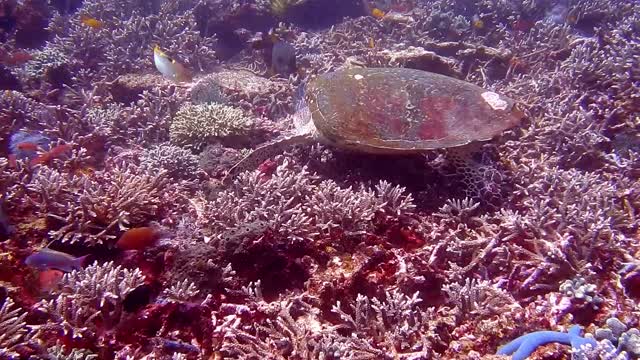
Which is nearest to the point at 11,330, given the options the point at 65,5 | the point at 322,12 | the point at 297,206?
the point at 297,206

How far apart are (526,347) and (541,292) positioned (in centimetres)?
89

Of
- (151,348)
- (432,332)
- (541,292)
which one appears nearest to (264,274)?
(151,348)

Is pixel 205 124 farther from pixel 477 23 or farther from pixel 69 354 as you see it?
pixel 477 23

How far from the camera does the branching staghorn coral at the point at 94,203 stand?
308 cm

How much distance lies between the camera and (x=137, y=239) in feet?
9.54

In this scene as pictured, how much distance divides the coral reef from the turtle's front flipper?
92 mm

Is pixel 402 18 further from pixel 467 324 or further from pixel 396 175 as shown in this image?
pixel 467 324

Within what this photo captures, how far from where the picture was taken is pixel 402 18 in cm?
833

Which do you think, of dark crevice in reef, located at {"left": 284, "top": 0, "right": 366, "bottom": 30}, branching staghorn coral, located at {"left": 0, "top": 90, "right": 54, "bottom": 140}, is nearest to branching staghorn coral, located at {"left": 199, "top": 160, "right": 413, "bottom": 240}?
branching staghorn coral, located at {"left": 0, "top": 90, "right": 54, "bottom": 140}

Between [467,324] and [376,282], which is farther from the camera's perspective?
[376,282]

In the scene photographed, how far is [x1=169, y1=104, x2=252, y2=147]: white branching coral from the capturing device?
481cm

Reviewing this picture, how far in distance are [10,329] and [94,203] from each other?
41.5 inches

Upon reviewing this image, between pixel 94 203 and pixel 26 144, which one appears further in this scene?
pixel 26 144

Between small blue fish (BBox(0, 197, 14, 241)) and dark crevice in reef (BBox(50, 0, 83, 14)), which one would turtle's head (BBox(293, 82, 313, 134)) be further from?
dark crevice in reef (BBox(50, 0, 83, 14))
